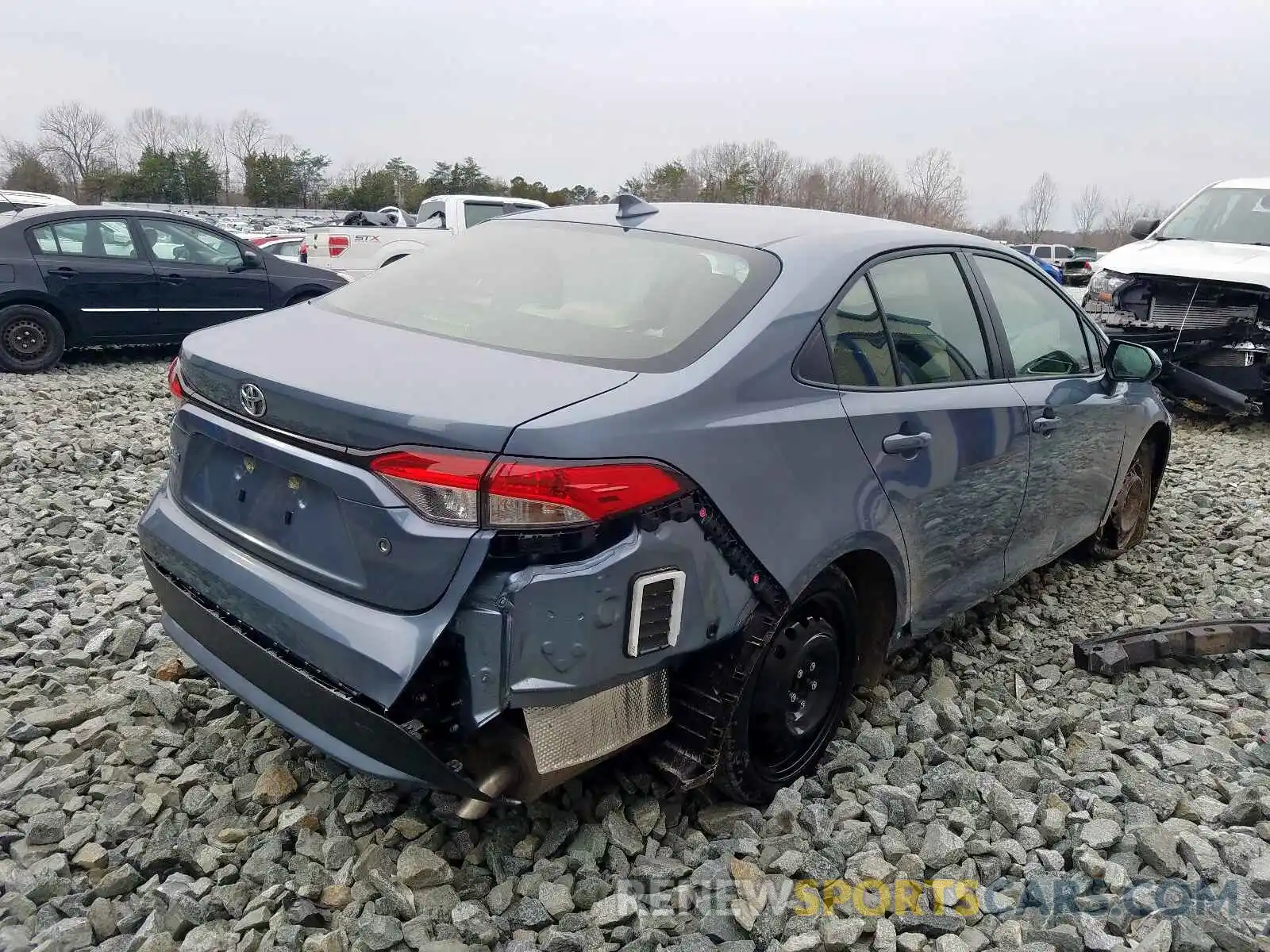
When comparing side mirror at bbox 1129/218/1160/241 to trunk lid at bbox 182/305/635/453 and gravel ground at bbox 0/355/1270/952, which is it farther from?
trunk lid at bbox 182/305/635/453

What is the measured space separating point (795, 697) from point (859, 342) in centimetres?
105

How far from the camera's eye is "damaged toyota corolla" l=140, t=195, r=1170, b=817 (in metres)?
1.98

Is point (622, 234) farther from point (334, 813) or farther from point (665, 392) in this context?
point (334, 813)

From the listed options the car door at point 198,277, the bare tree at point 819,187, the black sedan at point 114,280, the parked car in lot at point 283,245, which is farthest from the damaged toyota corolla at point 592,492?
the bare tree at point 819,187

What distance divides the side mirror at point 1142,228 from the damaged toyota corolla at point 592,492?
7160 mm

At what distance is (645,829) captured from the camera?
8.40ft

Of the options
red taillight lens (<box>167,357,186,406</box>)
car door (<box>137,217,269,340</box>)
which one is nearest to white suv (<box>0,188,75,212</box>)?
car door (<box>137,217,269,340</box>)

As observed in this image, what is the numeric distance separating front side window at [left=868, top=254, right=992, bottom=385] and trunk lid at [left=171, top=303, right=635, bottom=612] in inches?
44.3

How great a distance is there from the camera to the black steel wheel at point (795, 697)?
2.50 m

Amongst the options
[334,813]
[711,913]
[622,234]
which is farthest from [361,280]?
[711,913]

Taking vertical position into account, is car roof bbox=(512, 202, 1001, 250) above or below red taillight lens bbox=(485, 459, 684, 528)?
above

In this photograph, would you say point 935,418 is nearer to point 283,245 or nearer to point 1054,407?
point 1054,407

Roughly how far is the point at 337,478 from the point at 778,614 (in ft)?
3.70

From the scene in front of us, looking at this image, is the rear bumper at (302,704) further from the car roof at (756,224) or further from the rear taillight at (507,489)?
the car roof at (756,224)
